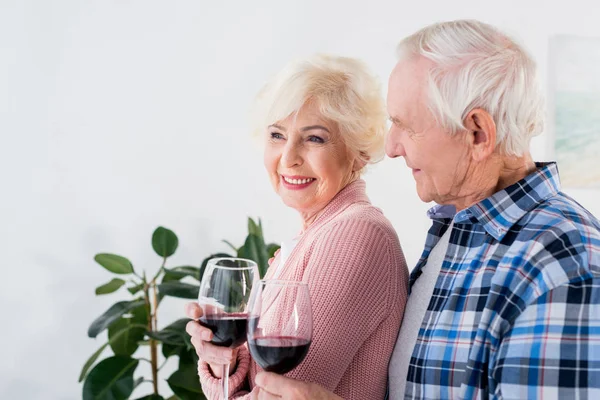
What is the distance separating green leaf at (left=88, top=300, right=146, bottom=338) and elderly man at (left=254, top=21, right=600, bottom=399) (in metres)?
1.71

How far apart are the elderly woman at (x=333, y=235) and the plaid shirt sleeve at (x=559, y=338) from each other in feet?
1.05

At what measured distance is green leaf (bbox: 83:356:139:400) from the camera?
2846 millimetres

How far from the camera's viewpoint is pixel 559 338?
112cm

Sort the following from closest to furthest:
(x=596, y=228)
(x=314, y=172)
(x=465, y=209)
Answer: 1. (x=596, y=228)
2. (x=465, y=209)
3. (x=314, y=172)

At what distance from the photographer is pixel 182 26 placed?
Result: 363 cm

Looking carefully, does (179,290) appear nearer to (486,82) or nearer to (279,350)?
(279,350)

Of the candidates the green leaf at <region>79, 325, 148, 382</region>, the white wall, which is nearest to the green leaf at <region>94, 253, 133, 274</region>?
the green leaf at <region>79, 325, 148, 382</region>

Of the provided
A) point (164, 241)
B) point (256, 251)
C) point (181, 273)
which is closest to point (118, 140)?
point (164, 241)

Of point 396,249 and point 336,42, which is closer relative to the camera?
point 396,249

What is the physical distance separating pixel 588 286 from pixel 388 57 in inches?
113

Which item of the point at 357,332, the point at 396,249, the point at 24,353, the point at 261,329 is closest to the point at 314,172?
the point at 396,249

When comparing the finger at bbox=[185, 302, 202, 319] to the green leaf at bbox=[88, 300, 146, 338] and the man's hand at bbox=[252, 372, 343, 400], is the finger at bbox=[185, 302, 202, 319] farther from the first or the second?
the green leaf at bbox=[88, 300, 146, 338]

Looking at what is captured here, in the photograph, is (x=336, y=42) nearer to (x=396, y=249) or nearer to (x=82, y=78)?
(x=82, y=78)

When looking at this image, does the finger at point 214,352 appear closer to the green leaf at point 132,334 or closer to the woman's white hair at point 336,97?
the woman's white hair at point 336,97
